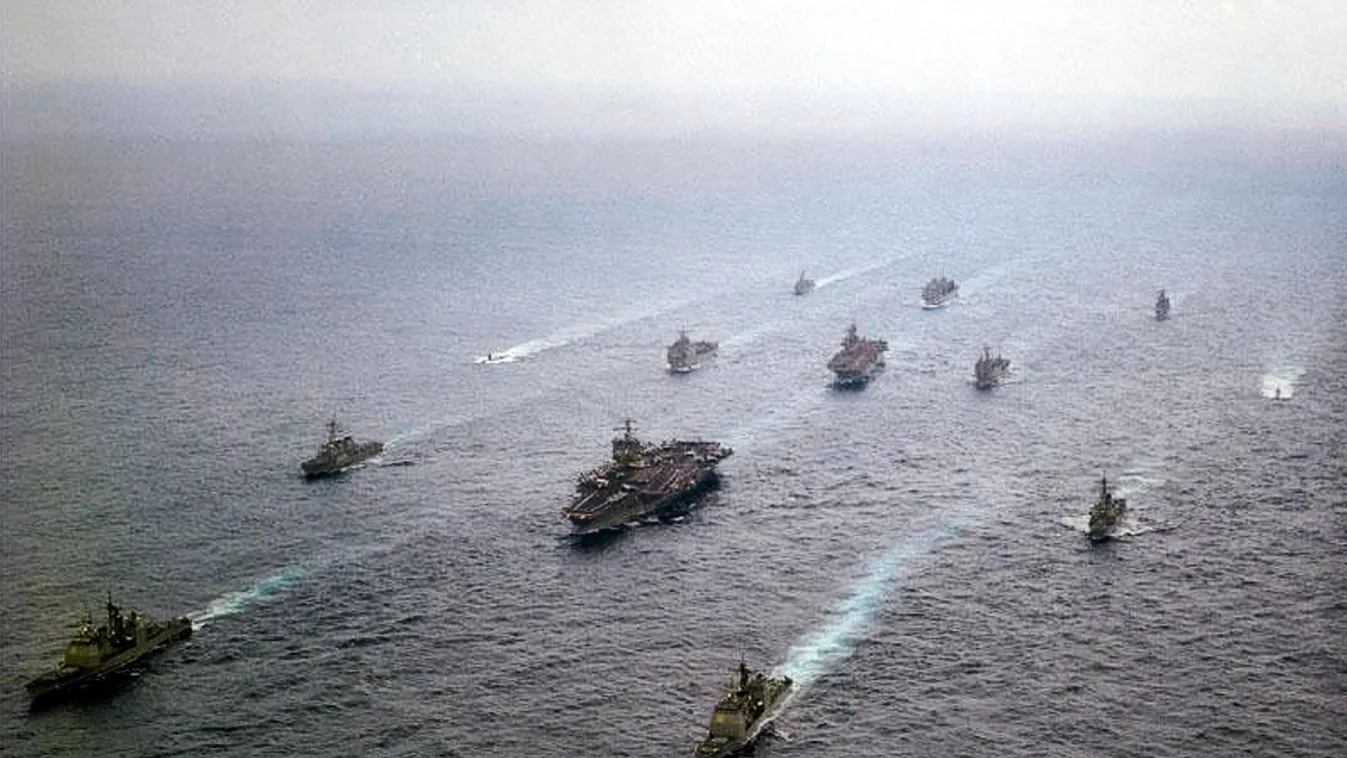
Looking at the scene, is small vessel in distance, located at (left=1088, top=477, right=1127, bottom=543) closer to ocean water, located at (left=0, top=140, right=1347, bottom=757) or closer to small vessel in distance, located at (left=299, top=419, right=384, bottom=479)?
ocean water, located at (left=0, top=140, right=1347, bottom=757)

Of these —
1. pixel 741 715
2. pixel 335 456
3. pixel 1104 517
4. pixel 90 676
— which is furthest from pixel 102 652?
pixel 1104 517

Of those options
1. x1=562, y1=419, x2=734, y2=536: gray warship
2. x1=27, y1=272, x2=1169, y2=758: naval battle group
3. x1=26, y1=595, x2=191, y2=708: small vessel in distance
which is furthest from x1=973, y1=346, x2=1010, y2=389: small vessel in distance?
x1=26, y1=595, x2=191, y2=708: small vessel in distance

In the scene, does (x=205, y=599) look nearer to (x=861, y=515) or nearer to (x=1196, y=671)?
(x=861, y=515)

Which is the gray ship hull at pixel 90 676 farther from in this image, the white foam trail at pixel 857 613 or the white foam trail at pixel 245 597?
the white foam trail at pixel 857 613

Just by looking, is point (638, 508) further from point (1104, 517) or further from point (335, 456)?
point (1104, 517)

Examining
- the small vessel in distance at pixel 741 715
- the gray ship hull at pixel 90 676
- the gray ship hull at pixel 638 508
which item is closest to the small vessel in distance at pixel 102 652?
the gray ship hull at pixel 90 676
